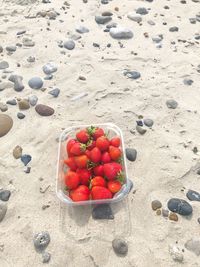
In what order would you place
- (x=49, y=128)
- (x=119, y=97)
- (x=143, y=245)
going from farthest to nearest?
(x=119, y=97), (x=49, y=128), (x=143, y=245)

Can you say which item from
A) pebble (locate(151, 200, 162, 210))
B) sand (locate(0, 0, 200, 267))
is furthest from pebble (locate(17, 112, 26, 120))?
pebble (locate(151, 200, 162, 210))

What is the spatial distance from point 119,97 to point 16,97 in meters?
1.03

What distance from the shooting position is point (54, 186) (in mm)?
2992

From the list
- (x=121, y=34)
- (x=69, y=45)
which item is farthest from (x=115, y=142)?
(x=121, y=34)

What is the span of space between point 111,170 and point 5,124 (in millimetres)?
1208

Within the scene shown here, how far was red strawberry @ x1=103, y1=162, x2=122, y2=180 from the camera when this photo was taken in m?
2.78

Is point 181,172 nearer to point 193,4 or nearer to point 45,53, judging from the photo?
point 45,53

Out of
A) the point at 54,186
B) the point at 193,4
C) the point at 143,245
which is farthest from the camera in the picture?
the point at 193,4

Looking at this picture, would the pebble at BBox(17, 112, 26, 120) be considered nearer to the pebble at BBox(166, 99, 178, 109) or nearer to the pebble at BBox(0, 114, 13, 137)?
the pebble at BBox(0, 114, 13, 137)

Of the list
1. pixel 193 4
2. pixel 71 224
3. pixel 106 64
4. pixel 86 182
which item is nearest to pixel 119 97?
pixel 106 64

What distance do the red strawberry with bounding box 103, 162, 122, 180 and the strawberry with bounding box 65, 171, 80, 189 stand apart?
219mm

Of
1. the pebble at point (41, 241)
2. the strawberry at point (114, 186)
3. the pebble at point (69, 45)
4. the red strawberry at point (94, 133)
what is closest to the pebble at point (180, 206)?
the strawberry at point (114, 186)

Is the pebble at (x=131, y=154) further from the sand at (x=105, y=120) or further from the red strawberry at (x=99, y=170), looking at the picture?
the red strawberry at (x=99, y=170)

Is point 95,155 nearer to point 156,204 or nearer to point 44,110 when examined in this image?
point 156,204
